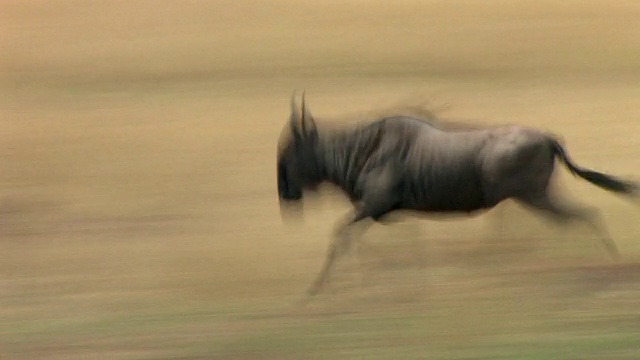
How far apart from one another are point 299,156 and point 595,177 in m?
1.19

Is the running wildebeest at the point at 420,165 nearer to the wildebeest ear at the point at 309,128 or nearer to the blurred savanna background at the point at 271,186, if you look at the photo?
the wildebeest ear at the point at 309,128

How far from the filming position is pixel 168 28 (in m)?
9.84

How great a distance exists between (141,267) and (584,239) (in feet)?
6.41

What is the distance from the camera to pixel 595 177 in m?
4.73

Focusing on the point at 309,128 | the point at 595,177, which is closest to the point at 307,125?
the point at 309,128

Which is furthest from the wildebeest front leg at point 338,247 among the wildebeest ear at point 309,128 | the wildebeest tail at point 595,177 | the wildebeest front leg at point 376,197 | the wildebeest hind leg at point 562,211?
the wildebeest tail at point 595,177

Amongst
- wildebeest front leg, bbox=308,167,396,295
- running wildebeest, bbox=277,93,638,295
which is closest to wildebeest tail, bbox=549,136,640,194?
running wildebeest, bbox=277,93,638,295

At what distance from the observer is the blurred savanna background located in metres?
4.64

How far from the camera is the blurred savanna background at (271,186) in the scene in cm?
464

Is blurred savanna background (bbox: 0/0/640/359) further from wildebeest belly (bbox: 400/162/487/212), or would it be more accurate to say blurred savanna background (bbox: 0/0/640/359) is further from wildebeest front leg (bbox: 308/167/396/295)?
wildebeest belly (bbox: 400/162/487/212)

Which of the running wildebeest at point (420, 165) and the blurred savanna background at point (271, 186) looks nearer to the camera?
the running wildebeest at point (420, 165)

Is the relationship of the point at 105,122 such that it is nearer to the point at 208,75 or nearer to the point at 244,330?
the point at 208,75

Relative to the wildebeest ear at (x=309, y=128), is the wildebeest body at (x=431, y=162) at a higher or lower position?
lower

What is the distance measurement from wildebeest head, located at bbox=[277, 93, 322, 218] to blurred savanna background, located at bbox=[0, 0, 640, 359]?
17 centimetres
